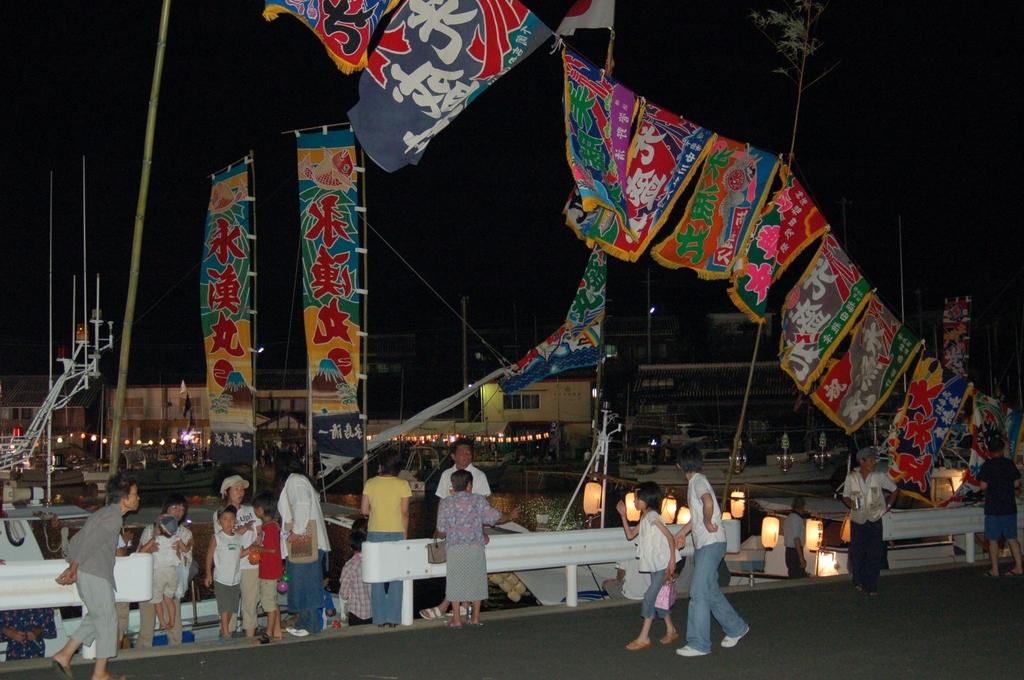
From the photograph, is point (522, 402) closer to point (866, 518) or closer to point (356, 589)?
point (866, 518)

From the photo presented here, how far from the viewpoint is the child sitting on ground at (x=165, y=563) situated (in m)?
9.44

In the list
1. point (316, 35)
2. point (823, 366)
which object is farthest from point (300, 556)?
point (823, 366)

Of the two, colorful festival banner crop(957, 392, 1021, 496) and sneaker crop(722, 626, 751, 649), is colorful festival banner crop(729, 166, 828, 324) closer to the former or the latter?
colorful festival banner crop(957, 392, 1021, 496)

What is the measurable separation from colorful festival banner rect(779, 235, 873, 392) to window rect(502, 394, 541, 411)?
1503 inches

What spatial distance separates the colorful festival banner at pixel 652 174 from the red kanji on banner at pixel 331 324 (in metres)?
6.14

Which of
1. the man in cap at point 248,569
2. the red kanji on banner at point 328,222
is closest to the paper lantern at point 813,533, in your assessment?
the red kanji on banner at point 328,222

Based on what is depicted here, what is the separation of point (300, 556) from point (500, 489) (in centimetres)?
3413

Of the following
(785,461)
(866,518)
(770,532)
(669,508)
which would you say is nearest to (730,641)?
(866,518)

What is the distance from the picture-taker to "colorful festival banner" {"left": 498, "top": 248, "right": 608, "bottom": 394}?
55.4ft

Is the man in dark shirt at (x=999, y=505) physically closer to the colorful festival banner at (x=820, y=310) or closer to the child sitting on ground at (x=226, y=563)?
the colorful festival banner at (x=820, y=310)

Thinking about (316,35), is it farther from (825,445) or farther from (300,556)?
(825,445)

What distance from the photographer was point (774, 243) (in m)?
14.7

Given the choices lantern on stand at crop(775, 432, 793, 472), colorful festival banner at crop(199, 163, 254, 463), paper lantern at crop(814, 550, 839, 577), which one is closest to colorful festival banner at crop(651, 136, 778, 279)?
paper lantern at crop(814, 550, 839, 577)

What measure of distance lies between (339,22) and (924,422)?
461 inches
